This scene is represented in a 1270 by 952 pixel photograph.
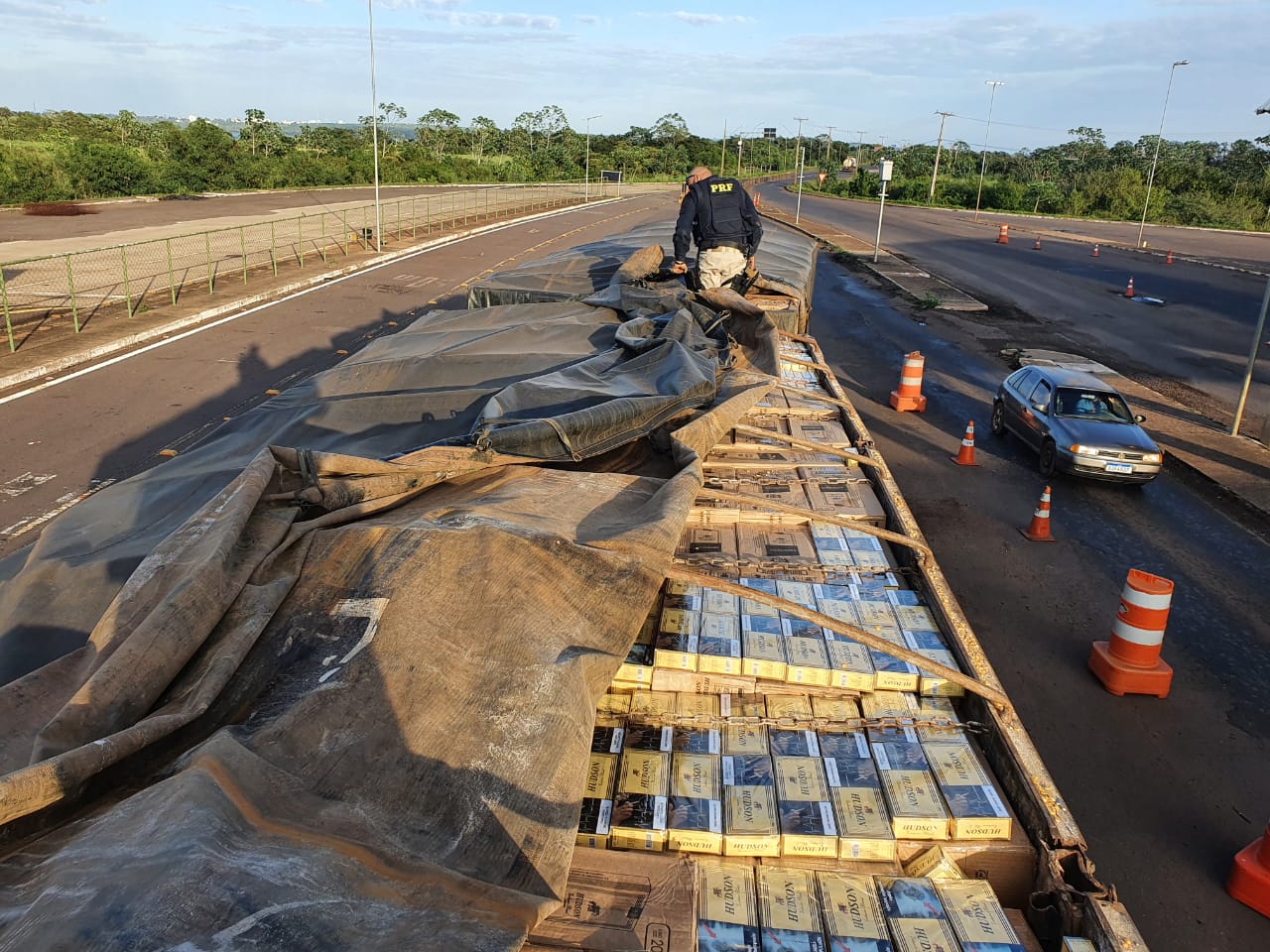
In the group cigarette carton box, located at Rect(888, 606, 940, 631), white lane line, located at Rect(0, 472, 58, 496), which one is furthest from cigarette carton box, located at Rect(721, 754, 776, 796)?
white lane line, located at Rect(0, 472, 58, 496)

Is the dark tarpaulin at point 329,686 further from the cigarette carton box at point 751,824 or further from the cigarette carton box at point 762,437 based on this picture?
the cigarette carton box at point 762,437

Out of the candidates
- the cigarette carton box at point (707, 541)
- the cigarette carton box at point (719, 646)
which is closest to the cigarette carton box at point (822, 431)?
the cigarette carton box at point (707, 541)

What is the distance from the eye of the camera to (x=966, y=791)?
13.9ft

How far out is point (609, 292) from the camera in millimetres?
10969

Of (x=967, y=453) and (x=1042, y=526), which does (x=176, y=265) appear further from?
(x=1042, y=526)

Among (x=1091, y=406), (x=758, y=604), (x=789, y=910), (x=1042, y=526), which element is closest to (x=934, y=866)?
(x=789, y=910)

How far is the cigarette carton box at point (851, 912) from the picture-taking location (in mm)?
3537

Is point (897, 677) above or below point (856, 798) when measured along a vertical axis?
above

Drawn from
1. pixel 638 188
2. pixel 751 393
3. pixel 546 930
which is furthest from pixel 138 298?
pixel 638 188

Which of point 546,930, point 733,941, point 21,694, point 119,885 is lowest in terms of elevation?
point 733,941

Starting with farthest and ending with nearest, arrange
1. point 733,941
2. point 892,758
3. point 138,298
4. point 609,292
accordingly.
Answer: point 138,298 → point 609,292 → point 892,758 → point 733,941

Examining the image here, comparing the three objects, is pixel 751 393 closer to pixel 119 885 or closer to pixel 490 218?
pixel 119 885

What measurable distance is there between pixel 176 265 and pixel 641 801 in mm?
27637

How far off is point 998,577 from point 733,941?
7.51m
